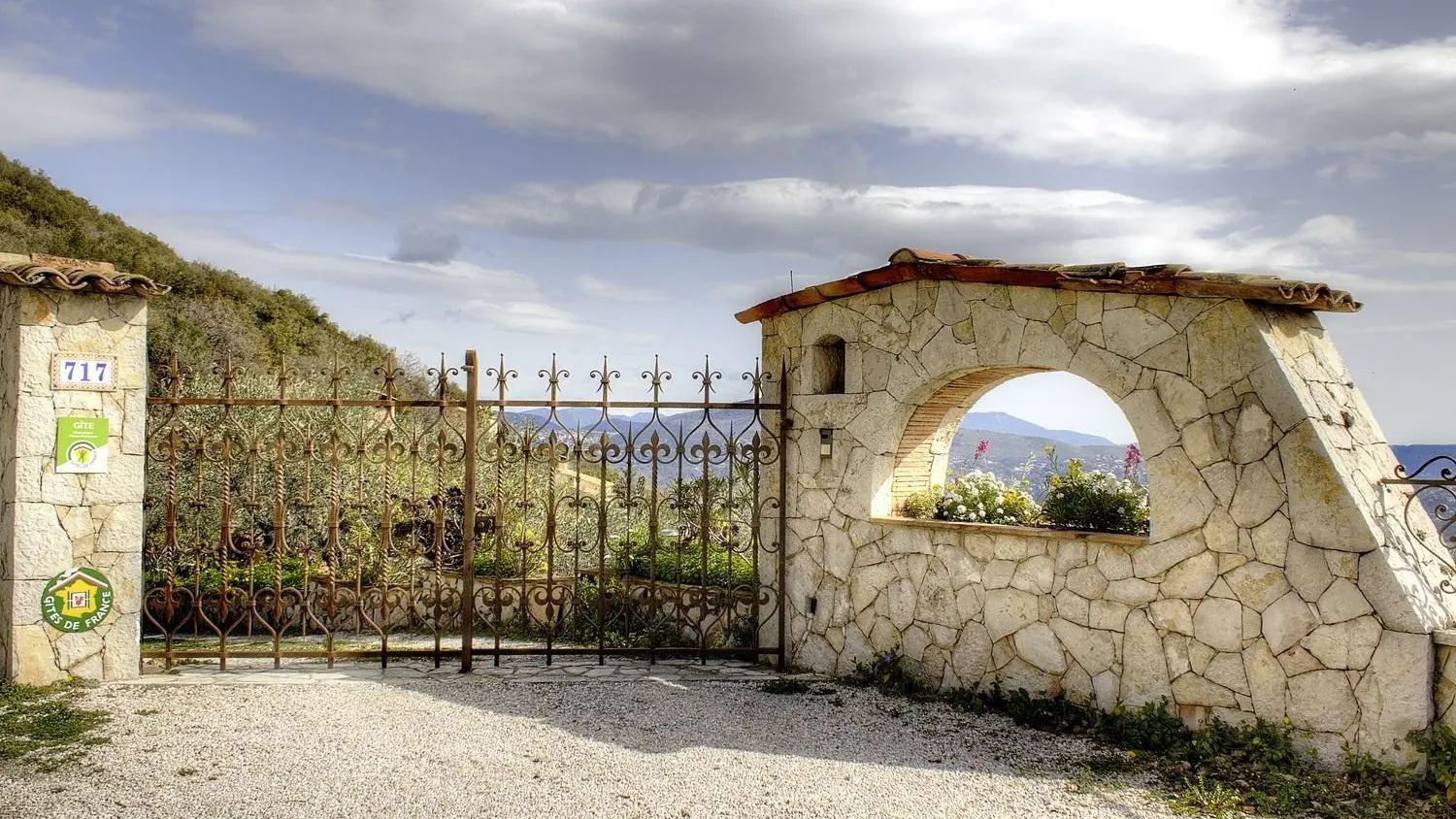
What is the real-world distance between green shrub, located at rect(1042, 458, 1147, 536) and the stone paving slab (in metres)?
2.47

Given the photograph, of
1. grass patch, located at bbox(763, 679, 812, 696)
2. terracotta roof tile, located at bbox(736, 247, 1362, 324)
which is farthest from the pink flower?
grass patch, located at bbox(763, 679, 812, 696)

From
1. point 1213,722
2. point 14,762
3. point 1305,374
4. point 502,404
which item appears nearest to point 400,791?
point 14,762

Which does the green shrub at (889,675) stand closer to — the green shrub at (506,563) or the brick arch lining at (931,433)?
the brick arch lining at (931,433)

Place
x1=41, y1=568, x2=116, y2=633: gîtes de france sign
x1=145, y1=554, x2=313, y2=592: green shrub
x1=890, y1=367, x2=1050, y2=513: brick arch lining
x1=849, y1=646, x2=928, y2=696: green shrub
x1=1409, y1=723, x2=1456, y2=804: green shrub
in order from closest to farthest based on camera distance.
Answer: x1=1409, y1=723, x2=1456, y2=804: green shrub → x1=41, y1=568, x2=116, y2=633: gîtes de france sign → x1=849, y1=646, x2=928, y2=696: green shrub → x1=890, y1=367, x2=1050, y2=513: brick arch lining → x1=145, y1=554, x2=313, y2=592: green shrub

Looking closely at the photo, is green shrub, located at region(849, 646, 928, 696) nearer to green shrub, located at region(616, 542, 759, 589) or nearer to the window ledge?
the window ledge

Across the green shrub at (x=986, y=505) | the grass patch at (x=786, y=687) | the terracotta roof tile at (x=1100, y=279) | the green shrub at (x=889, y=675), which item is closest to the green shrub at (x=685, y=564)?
the grass patch at (x=786, y=687)

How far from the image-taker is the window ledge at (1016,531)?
6.64 m

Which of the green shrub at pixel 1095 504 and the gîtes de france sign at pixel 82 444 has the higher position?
the gîtes de france sign at pixel 82 444

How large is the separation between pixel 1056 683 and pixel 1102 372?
7.09 feet

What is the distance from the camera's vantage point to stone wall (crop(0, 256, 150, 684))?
7.43 m

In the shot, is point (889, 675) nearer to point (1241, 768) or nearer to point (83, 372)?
point (1241, 768)

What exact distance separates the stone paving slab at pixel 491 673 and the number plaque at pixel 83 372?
2.29 m

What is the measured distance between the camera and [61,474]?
24.7 ft

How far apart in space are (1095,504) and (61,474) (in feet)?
24.9
